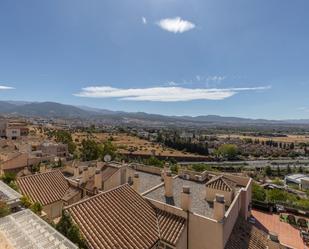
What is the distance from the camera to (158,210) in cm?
1403

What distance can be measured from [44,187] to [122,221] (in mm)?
9758

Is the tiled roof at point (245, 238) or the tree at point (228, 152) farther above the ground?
the tiled roof at point (245, 238)

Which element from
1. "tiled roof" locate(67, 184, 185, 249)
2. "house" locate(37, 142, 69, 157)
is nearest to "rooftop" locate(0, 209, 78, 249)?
"tiled roof" locate(67, 184, 185, 249)

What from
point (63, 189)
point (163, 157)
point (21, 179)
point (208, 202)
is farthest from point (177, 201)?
point (163, 157)

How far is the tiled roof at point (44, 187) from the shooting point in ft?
54.2

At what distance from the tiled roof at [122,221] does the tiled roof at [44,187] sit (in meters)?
6.61

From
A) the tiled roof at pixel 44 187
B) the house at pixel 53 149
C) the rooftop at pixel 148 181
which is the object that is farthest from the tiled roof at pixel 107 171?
the house at pixel 53 149

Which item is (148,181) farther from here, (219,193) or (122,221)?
(122,221)

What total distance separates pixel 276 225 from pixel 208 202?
11.3 metres

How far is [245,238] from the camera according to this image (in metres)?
15.4

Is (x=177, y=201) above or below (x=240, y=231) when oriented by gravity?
above

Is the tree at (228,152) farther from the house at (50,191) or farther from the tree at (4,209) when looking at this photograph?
the tree at (4,209)

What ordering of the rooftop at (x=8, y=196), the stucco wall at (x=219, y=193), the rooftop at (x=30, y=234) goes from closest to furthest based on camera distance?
the rooftop at (x=30, y=234), the rooftop at (x=8, y=196), the stucco wall at (x=219, y=193)

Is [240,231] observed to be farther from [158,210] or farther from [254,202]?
[254,202]
